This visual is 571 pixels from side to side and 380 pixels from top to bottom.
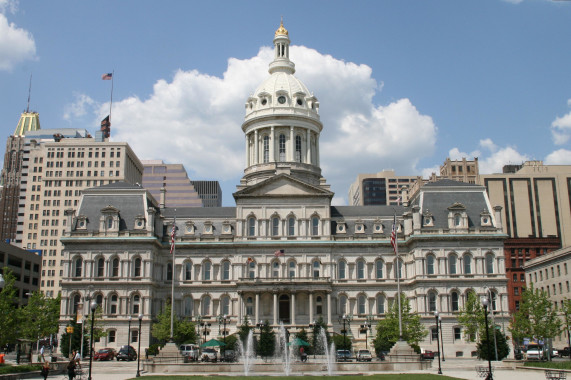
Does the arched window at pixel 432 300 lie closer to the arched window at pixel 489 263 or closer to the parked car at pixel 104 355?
the arched window at pixel 489 263

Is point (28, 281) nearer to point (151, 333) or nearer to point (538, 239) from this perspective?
point (151, 333)

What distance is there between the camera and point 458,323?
75.0 meters

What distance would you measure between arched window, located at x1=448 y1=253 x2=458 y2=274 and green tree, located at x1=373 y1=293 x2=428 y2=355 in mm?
8203

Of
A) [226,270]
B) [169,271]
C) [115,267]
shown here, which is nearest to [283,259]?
[226,270]

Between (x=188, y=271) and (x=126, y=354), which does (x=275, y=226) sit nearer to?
(x=188, y=271)

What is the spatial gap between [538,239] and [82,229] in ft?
250

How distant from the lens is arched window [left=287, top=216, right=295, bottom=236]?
80.8m

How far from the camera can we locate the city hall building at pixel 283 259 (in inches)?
3019

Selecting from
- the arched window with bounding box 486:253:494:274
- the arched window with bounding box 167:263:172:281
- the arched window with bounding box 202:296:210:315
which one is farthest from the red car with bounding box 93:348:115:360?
the arched window with bounding box 486:253:494:274

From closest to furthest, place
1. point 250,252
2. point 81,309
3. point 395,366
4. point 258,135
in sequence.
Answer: point 395,366 < point 81,309 < point 250,252 < point 258,135

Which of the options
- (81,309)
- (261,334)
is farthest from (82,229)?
(261,334)

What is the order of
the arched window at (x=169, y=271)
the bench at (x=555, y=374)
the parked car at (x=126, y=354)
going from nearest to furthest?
the bench at (x=555, y=374) < the parked car at (x=126, y=354) < the arched window at (x=169, y=271)

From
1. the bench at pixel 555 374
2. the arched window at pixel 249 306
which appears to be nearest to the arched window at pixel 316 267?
the arched window at pixel 249 306

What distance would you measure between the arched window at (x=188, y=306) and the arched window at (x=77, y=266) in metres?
12.8
